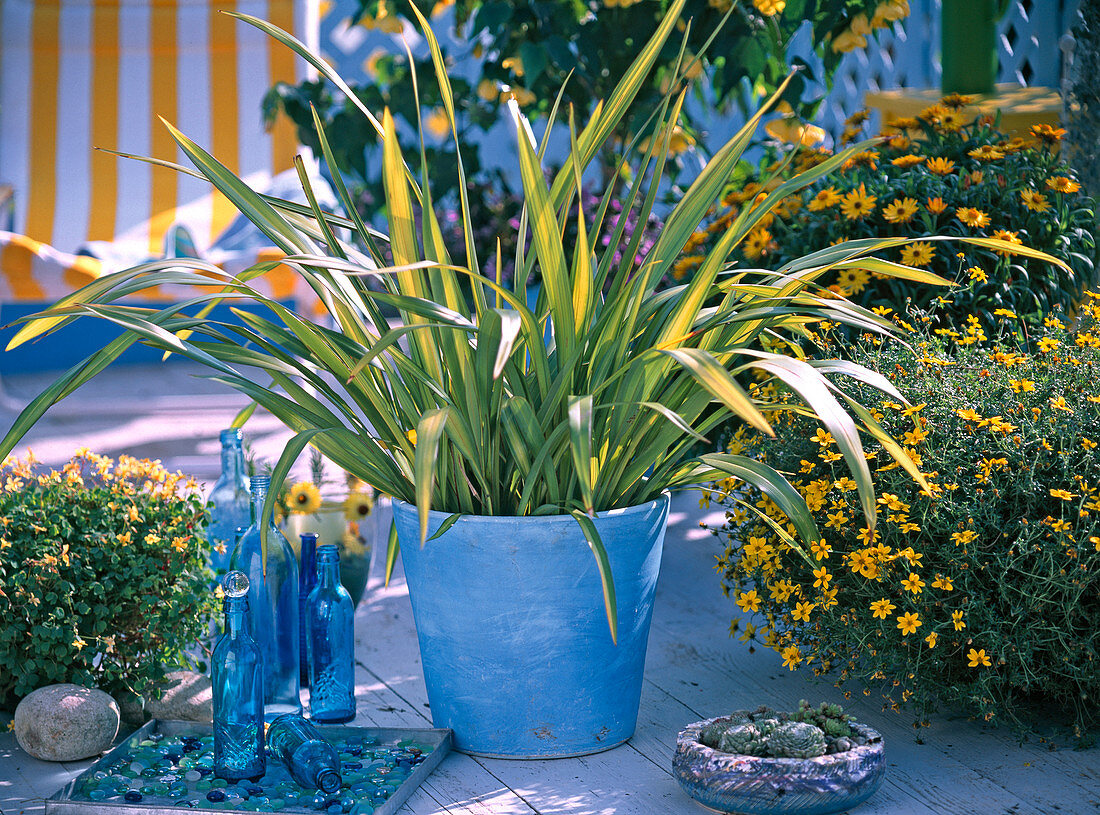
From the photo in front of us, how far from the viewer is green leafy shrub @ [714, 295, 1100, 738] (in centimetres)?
150

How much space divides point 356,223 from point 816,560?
0.77 meters

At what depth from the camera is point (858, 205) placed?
2096mm

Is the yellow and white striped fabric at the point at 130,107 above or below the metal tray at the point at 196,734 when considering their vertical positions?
above

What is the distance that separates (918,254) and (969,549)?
636 millimetres

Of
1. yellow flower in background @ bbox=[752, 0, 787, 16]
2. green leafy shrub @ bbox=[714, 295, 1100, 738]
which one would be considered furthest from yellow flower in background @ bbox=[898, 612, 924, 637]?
yellow flower in background @ bbox=[752, 0, 787, 16]

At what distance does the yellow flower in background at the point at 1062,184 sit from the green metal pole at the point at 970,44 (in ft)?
4.08

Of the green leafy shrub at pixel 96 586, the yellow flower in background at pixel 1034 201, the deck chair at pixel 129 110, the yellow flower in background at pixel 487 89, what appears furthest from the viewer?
the deck chair at pixel 129 110

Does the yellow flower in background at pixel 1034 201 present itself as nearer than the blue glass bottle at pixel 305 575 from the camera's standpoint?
No

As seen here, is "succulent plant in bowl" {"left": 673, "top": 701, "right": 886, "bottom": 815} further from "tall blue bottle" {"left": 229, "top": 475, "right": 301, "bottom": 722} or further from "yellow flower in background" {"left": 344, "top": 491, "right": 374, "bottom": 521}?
"yellow flower in background" {"left": 344, "top": 491, "right": 374, "bottom": 521}

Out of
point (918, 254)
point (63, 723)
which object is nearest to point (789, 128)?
point (918, 254)

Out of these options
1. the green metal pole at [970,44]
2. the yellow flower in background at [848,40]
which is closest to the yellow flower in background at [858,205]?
the yellow flower in background at [848,40]

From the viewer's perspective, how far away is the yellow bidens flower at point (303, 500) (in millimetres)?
2051

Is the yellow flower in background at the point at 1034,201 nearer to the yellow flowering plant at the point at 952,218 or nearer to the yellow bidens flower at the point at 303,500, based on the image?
the yellow flowering plant at the point at 952,218

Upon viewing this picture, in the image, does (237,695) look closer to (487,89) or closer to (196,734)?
(196,734)
